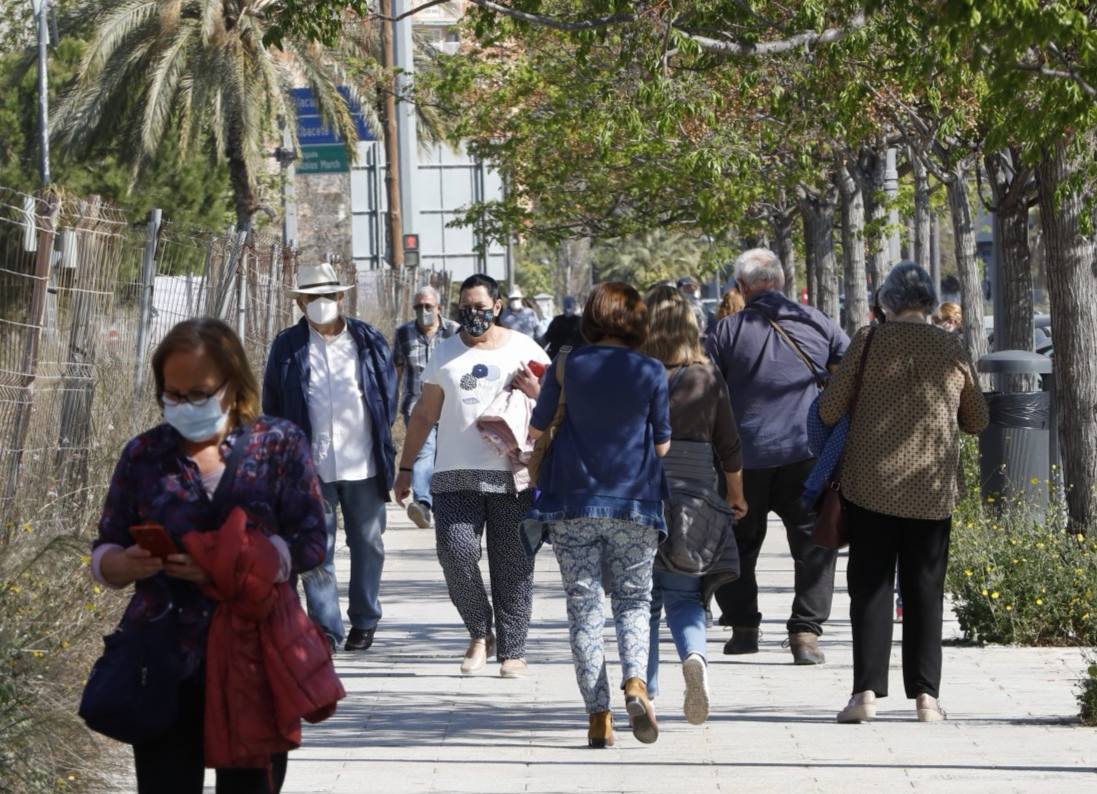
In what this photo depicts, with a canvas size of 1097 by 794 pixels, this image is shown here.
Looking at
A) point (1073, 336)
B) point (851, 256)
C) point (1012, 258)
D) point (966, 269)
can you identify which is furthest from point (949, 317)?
point (1073, 336)

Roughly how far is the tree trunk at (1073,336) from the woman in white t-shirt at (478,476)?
2635 mm

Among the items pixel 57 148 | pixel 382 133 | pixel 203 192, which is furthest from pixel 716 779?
pixel 203 192

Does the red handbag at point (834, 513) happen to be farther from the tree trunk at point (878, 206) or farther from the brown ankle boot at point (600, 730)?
the tree trunk at point (878, 206)

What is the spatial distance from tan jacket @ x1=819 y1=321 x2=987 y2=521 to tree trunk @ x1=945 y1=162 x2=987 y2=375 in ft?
28.3

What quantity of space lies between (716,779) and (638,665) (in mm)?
572

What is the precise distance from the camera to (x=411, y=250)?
29734mm

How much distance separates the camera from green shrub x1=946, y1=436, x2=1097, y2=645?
30.9 ft

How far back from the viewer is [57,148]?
97.5 feet

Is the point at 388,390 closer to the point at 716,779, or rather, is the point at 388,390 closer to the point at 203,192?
the point at 716,779

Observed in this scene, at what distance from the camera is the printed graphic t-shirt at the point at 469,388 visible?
8.71 metres

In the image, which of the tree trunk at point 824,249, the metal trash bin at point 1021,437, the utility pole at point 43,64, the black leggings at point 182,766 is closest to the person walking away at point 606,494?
the black leggings at point 182,766

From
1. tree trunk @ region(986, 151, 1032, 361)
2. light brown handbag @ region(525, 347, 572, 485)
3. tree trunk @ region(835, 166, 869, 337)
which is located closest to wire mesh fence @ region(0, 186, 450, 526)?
light brown handbag @ region(525, 347, 572, 485)

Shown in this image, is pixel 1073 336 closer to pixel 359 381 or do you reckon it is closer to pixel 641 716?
pixel 359 381

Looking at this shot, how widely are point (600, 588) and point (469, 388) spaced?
1.82 metres
